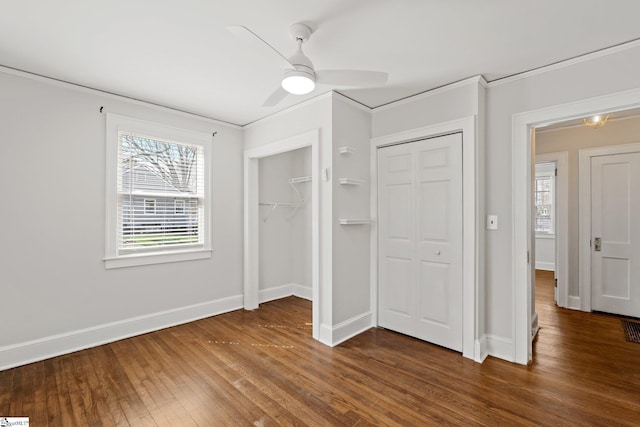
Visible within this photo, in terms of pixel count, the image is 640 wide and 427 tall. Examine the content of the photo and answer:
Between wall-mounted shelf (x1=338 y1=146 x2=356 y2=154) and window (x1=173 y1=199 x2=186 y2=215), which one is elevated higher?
wall-mounted shelf (x1=338 y1=146 x2=356 y2=154)

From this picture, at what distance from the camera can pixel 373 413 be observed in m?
2.02

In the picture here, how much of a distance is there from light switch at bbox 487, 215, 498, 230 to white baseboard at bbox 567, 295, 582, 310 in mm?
2425

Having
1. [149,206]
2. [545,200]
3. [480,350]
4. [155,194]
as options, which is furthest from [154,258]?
[545,200]

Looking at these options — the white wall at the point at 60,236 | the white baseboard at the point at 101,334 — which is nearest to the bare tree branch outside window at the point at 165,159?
the white wall at the point at 60,236

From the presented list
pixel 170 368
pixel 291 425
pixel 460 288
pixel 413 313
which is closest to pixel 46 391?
pixel 170 368

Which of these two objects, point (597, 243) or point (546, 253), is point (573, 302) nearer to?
point (597, 243)

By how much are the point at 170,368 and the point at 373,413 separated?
1.74 metres

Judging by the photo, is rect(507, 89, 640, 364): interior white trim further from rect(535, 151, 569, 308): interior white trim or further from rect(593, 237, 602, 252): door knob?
rect(593, 237, 602, 252): door knob

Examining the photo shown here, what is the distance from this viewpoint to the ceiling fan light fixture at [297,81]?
184 centimetres

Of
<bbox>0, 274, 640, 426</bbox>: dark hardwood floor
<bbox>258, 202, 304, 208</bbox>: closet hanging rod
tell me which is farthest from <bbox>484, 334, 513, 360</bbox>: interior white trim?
<bbox>258, 202, 304, 208</bbox>: closet hanging rod

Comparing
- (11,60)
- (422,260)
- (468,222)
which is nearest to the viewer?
(11,60)

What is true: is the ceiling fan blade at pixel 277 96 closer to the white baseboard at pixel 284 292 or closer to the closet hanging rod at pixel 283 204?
the closet hanging rod at pixel 283 204

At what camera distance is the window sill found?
10.4 feet

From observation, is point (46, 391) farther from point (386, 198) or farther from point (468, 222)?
point (468, 222)
